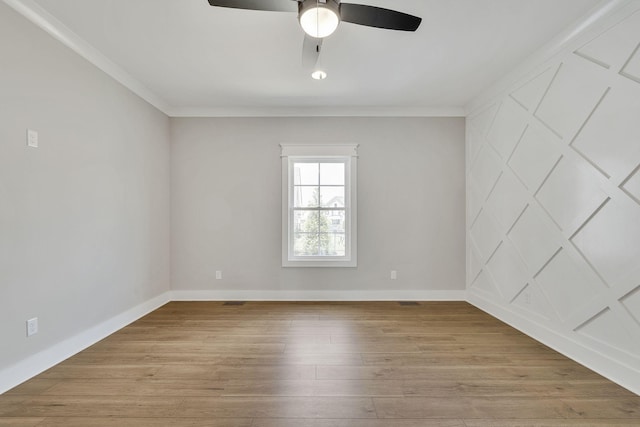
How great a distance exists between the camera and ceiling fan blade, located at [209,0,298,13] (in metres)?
1.63

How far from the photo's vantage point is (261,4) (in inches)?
65.7

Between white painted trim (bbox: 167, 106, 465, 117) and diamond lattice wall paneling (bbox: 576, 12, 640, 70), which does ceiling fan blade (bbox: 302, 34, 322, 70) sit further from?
diamond lattice wall paneling (bbox: 576, 12, 640, 70)

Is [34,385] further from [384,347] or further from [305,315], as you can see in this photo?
[384,347]

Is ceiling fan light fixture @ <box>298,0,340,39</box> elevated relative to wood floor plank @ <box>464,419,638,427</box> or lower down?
elevated

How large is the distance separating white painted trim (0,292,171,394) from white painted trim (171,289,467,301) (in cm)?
86

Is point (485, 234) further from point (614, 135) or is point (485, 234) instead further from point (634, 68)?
point (634, 68)

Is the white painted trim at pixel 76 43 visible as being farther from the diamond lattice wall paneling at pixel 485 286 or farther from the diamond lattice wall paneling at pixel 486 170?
the diamond lattice wall paneling at pixel 485 286

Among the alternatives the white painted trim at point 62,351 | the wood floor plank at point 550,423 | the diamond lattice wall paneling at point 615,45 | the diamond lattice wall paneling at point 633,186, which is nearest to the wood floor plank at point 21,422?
the white painted trim at point 62,351

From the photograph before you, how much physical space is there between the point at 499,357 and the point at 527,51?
9.08 feet

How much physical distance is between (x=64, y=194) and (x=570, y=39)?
4.38 m

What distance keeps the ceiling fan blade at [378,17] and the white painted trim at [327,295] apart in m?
3.31

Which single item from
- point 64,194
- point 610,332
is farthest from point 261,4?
point 610,332

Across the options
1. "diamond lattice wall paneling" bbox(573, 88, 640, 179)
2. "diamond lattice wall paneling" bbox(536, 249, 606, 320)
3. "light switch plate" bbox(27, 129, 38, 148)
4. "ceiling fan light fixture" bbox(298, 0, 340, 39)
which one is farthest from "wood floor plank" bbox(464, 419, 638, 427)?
"light switch plate" bbox(27, 129, 38, 148)

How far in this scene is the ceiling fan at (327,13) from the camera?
165 cm
